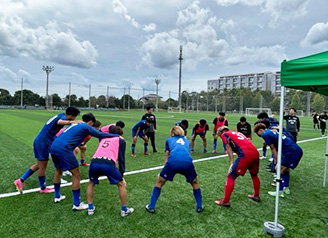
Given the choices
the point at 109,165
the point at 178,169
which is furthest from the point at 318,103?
the point at 109,165

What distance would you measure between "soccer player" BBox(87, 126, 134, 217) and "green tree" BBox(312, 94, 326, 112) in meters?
53.8

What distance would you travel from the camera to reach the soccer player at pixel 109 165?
3656 mm

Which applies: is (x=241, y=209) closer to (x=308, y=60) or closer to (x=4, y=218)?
(x=308, y=60)

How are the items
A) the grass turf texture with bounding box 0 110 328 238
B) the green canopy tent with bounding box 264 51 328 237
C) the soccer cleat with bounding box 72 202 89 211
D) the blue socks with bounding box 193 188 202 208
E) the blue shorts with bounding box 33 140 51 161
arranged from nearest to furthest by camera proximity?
the green canopy tent with bounding box 264 51 328 237
the grass turf texture with bounding box 0 110 328 238
the blue socks with bounding box 193 188 202 208
the soccer cleat with bounding box 72 202 89 211
the blue shorts with bounding box 33 140 51 161

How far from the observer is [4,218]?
3852mm

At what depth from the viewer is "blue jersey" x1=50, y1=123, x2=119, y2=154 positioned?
13.0ft

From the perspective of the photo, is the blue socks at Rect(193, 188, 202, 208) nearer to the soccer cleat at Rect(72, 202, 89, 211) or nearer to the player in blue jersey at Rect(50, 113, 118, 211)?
the player in blue jersey at Rect(50, 113, 118, 211)

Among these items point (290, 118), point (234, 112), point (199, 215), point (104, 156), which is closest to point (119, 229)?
point (104, 156)

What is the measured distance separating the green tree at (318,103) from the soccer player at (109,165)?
53.8 metres

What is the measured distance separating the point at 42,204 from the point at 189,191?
2989 millimetres

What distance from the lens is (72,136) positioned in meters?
4.03

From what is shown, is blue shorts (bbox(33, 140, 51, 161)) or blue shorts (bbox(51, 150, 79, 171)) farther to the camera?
blue shorts (bbox(33, 140, 51, 161))

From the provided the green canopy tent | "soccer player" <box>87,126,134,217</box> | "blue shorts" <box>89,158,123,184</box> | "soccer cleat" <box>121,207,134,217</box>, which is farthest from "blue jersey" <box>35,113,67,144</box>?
the green canopy tent

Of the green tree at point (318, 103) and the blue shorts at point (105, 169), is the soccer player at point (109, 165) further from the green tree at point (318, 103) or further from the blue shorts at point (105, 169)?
the green tree at point (318, 103)
